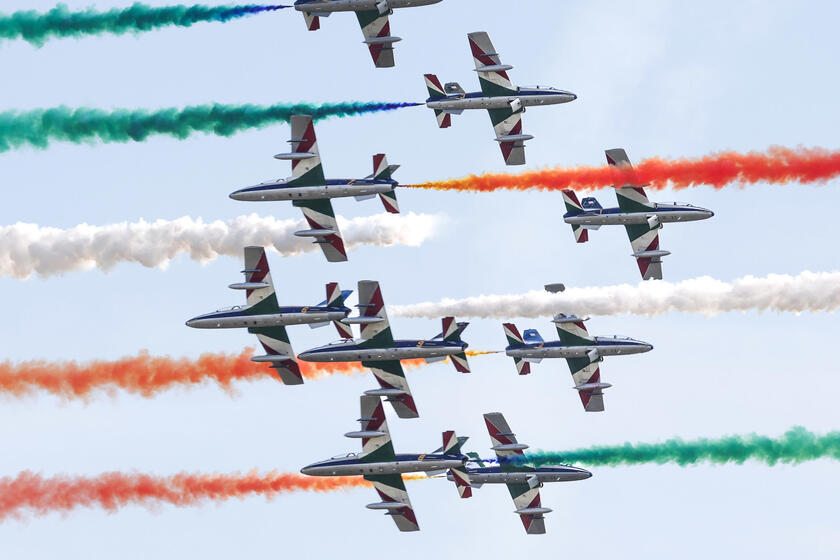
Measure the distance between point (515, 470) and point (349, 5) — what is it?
3038 centimetres

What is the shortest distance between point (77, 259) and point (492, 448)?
28279 mm

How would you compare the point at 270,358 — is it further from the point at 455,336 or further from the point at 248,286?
the point at 455,336

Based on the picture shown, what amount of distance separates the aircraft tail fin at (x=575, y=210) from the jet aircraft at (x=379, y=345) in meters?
10.6

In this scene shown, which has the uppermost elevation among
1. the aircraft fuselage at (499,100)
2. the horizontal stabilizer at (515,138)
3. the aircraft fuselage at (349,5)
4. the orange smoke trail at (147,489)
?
the aircraft fuselage at (349,5)

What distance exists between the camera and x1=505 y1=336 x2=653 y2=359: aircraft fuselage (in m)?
128

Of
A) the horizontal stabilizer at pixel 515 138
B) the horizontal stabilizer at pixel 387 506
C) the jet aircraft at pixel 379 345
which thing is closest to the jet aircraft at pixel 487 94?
the horizontal stabilizer at pixel 515 138

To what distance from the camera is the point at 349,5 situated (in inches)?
4818

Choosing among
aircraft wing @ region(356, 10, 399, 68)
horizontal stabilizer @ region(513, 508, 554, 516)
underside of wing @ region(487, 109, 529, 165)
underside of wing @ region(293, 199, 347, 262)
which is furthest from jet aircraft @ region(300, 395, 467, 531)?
aircraft wing @ region(356, 10, 399, 68)

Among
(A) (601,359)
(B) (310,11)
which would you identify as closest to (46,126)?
(B) (310,11)

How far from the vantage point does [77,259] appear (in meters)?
127

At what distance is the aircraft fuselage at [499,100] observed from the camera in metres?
127

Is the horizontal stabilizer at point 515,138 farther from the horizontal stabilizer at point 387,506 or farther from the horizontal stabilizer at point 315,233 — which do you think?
the horizontal stabilizer at point 387,506

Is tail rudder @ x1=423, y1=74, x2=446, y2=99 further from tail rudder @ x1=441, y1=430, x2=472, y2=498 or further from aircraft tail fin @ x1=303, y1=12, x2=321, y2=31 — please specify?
tail rudder @ x1=441, y1=430, x2=472, y2=498

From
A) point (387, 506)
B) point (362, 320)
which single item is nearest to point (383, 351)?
point (362, 320)
